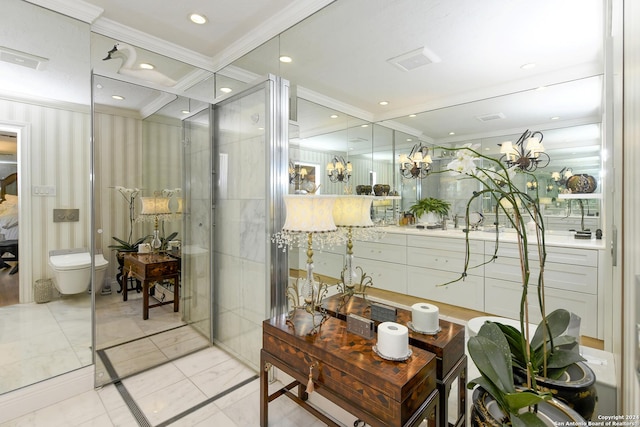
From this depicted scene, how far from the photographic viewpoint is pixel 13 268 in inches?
79.3

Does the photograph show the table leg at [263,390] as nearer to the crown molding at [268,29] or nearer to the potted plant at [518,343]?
the potted plant at [518,343]

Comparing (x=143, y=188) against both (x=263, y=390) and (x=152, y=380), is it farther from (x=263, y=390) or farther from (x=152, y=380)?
(x=263, y=390)

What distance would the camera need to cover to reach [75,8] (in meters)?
2.12

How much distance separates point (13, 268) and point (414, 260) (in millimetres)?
2903

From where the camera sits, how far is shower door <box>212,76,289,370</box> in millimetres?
2197

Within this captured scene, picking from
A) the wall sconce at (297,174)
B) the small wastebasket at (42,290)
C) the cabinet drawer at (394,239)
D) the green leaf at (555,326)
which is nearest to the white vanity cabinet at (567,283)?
the green leaf at (555,326)

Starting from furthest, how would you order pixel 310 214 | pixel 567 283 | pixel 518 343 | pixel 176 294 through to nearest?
pixel 176 294
pixel 567 283
pixel 310 214
pixel 518 343

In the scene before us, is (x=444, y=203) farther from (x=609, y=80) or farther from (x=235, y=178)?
(x=235, y=178)

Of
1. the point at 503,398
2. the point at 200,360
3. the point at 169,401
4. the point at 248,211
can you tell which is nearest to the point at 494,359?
the point at 503,398

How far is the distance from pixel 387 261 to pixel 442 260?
1.46 ft

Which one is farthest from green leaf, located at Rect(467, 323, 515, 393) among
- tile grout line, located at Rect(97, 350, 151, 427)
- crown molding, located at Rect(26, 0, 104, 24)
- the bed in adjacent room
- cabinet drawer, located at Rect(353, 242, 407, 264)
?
crown molding, located at Rect(26, 0, 104, 24)

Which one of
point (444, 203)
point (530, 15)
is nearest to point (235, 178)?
point (444, 203)

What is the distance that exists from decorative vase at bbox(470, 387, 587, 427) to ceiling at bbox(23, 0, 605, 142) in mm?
1488

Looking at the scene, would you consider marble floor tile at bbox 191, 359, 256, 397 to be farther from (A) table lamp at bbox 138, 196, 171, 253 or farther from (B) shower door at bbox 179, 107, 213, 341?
(A) table lamp at bbox 138, 196, 171, 253
